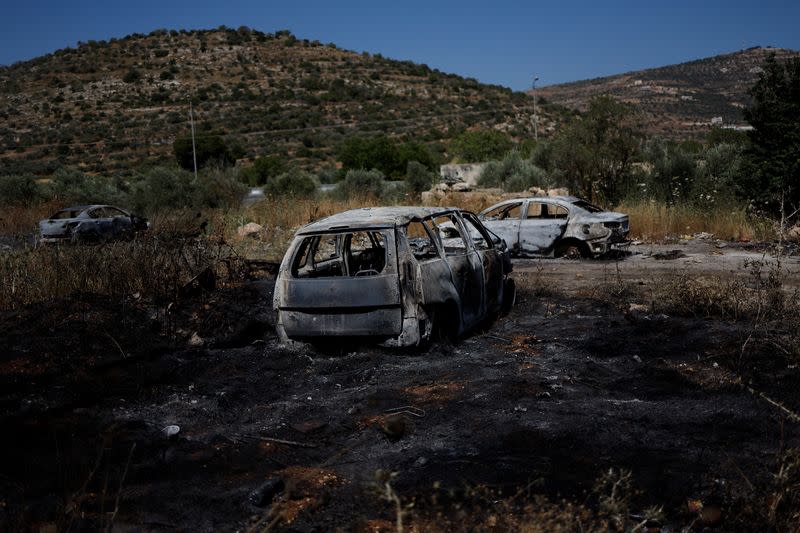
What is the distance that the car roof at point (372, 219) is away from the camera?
684 cm

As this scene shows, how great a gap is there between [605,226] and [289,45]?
8088 cm

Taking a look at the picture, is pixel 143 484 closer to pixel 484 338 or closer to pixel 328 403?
pixel 328 403

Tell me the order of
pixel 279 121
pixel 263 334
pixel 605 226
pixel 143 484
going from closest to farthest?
1. pixel 143 484
2. pixel 263 334
3. pixel 605 226
4. pixel 279 121

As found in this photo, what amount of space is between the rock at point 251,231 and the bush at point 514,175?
1022cm

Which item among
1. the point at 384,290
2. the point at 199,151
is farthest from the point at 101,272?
the point at 199,151

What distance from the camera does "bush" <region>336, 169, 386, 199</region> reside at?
2422 cm

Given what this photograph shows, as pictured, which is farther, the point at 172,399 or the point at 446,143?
the point at 446,143

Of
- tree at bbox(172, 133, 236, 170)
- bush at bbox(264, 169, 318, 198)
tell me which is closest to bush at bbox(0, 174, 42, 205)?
bush at bbox(264, 169, 318, 198)

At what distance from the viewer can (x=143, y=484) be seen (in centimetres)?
445

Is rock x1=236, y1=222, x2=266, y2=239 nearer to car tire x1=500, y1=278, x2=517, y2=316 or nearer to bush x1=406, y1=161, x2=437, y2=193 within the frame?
bush x1=406, y1=161, x2=437, y2=193

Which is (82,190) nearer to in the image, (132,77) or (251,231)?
(251,231)

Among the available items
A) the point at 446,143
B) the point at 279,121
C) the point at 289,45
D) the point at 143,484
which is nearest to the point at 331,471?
the point at 143,484

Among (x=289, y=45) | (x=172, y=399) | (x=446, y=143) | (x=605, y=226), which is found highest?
(x=289, y=45)

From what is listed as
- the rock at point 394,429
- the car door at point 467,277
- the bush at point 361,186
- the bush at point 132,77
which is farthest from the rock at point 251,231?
the bush at point 132,77
